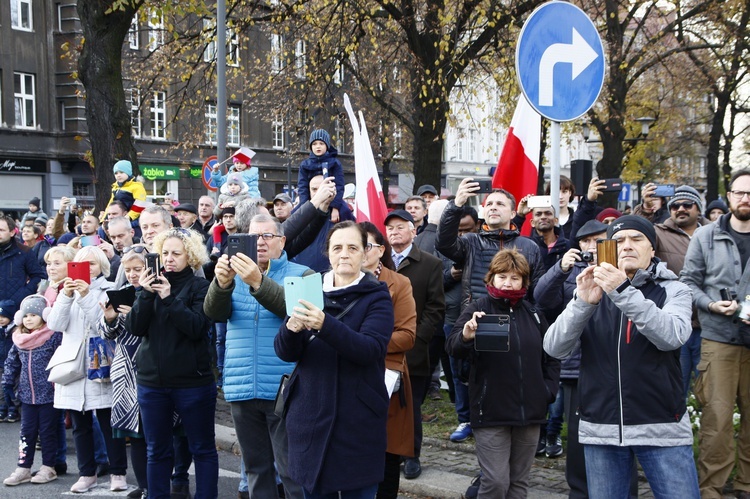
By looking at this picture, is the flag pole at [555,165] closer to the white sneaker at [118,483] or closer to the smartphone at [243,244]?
the smartphone at [243,244]

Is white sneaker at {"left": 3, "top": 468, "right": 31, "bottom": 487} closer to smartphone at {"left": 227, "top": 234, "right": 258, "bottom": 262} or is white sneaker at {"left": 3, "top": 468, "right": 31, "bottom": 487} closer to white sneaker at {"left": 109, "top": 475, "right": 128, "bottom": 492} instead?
white sneaker at {"left": 109, "top": 475, "right": 128, "bottom": 492}

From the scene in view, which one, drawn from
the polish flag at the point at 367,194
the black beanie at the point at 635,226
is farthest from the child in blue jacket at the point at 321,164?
the black beanie at the point at 635,226

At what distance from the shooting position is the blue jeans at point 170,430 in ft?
18.5

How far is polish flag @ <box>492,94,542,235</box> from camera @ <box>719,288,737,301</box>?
2.08 meters

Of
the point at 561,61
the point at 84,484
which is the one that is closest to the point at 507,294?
the point at 561,61

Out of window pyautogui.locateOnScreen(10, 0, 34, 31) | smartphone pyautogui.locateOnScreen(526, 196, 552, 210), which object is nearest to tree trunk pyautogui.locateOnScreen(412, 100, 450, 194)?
smartphone pyautogui.locateOnScreen(526, 196, 552, 210)

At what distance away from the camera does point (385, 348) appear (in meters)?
4.23

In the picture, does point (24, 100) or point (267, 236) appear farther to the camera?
point (24, 100)

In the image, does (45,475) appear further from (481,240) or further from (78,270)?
(481,240)

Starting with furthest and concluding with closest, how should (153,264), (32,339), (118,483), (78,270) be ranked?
(32,339) → (118,483) → (78,270) → (153,264)

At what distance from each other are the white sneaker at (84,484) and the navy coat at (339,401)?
3.14 m

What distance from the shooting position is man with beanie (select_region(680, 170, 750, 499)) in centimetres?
561

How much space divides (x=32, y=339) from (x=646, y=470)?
17.7ft

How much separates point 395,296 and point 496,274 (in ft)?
2.37
